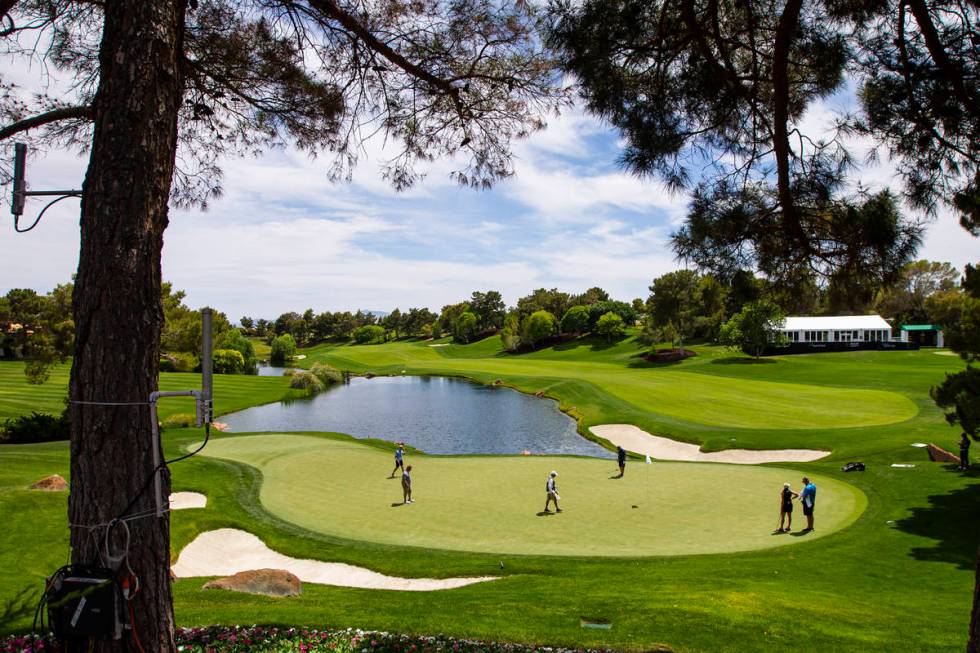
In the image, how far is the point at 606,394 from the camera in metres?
47.0

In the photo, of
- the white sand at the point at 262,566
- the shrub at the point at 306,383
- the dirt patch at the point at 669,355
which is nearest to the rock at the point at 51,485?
the white sand at the point at 262,566

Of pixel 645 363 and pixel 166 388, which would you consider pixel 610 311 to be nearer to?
pixel 645 363

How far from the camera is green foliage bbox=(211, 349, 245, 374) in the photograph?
7500 centimetres

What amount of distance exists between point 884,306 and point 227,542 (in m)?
97.3

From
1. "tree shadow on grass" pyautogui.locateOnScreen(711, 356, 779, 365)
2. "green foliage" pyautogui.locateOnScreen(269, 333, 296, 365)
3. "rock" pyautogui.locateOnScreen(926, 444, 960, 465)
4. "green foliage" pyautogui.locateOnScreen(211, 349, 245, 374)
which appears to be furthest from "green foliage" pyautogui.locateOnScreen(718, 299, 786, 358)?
"green foliage" pyautogui.locateOnScreen(269, 333, 296, 365)

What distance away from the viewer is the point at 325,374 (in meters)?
73.8

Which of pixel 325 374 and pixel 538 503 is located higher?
pixel 325 374

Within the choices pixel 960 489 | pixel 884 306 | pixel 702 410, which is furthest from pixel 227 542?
pixel 884 306

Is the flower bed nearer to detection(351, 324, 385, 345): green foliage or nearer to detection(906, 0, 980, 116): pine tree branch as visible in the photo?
detection(906, 0, 980, 116): pine tree branch

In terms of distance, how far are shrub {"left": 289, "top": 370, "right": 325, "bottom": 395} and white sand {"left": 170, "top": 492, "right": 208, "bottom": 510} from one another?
145 feet

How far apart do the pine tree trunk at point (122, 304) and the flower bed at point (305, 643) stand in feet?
8.19

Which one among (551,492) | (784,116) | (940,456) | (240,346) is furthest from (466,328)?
(784,116)

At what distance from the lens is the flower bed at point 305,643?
281 inches

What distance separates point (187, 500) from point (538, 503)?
11113mm
